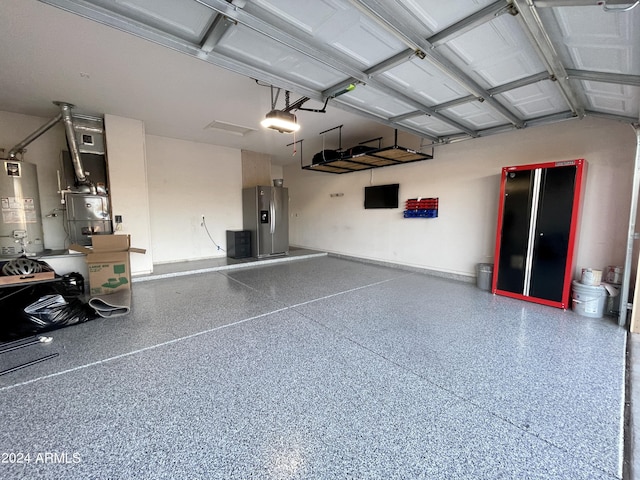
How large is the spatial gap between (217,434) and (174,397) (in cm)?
52

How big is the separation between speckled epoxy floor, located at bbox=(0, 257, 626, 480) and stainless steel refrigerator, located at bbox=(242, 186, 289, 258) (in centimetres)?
360

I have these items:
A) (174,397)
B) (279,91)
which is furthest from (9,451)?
(279,91)

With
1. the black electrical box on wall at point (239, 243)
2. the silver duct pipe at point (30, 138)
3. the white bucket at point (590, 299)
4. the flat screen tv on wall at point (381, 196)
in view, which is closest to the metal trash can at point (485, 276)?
the white bucket at point (590, 299)

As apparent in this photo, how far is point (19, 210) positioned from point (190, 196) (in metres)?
2.87

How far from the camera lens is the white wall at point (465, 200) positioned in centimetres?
357

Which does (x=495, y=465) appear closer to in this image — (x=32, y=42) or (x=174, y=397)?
(x=174, y=397)

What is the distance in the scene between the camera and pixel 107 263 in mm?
3828

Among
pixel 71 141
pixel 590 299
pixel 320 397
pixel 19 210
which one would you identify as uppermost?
pixel 71 141

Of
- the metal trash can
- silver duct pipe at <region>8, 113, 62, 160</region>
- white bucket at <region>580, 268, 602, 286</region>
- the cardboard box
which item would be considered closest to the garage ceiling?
white bucket at <region>580, 268, 602, 286</region>

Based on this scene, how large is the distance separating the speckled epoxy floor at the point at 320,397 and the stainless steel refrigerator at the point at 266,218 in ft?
11.8

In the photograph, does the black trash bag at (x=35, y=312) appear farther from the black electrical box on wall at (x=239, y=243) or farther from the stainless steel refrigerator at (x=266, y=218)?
the stainless steel refrigerator at (x=266, y=218)

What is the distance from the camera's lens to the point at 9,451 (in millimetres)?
1414

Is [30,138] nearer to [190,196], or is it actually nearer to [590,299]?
[190,196]

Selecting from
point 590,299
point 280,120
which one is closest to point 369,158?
point 280,120
